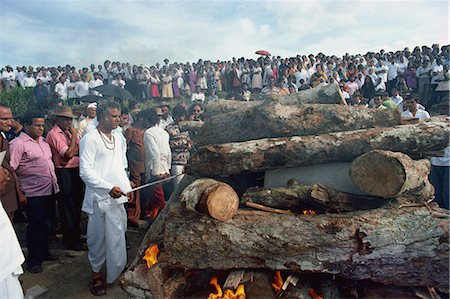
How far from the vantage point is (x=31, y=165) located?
546 cm

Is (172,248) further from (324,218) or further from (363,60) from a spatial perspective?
(363,60)

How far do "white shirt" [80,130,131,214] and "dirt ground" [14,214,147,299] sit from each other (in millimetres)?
1172

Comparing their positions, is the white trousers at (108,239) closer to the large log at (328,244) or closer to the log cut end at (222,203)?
the large log at (328,244)

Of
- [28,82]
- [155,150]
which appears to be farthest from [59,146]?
[28,82]

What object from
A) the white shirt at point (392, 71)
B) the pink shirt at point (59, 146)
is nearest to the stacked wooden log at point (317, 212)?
the pink shirt at point (59, 146)

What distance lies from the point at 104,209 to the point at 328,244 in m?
2.96

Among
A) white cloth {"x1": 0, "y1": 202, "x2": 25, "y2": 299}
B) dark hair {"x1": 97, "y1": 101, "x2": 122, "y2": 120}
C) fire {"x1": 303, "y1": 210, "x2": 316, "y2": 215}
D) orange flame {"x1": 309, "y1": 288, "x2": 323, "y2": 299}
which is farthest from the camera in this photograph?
dark hair {"x1": 97, "y1": 101, "x2": 122, "y2": 120}

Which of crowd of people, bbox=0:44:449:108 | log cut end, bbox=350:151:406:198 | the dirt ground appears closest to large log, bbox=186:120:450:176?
log cut end, bbox=350:151:406:198

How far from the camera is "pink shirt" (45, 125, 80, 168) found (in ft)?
19.7

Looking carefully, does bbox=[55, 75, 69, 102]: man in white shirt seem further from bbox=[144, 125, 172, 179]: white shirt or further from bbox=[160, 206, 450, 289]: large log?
bbox=[160, 206, 450, 289]: large log

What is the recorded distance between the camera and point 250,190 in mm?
4391

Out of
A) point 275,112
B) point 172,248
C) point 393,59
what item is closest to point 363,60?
point 393,59

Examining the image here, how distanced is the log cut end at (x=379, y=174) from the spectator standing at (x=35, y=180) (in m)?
4.60

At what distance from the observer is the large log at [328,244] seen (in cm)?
355
